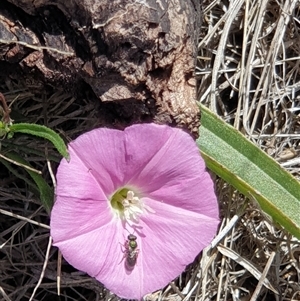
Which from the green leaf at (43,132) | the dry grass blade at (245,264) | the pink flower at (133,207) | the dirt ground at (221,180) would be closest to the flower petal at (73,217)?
the pink flower at (133,207)

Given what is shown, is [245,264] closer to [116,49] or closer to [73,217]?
[73,217]

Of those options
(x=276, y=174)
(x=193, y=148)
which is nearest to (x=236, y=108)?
(x=276, y=174)

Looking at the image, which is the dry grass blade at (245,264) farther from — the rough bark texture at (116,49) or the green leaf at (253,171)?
the rough bark texture at (116,49)

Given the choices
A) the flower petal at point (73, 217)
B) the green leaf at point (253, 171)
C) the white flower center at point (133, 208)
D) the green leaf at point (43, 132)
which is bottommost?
the green leaf at point (253, 171)

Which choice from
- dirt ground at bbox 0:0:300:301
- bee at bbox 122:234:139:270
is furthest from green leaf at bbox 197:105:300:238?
bee at bbox 122:234:139:270

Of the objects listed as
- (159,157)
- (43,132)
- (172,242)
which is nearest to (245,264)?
(172,242)

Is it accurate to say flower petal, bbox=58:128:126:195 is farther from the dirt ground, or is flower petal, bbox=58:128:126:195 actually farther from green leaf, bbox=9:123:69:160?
the dirt ground

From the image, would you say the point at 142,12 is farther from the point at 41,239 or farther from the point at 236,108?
the point at 41,239
